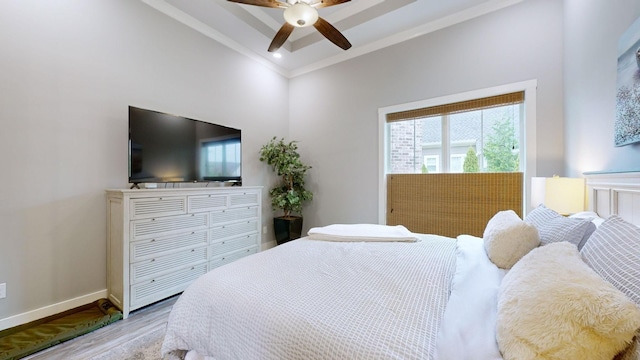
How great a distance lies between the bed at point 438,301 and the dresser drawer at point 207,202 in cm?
138

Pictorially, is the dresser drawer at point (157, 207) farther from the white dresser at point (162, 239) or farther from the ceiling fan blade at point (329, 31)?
the ceiling fan blade at point (329, 31)

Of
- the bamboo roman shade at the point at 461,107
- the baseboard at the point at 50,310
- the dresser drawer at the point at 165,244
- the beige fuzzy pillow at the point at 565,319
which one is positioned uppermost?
the bamboo roman shade at the point at 461,107

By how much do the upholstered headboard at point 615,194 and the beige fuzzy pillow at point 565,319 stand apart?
0.84 m

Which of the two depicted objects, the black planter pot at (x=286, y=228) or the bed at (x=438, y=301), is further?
the black planter pot at (x=286, y=228)

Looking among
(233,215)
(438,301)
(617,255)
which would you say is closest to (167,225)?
(233,215)

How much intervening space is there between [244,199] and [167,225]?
0.93 meters

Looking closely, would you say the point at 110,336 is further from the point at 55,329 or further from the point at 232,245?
the point at 232,245

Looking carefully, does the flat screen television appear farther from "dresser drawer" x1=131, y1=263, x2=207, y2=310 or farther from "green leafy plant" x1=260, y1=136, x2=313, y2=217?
"dresser drawer" x1=131, y1=263, x2=207, y2=310

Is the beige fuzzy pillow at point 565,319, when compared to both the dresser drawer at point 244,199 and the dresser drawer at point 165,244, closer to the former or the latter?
the dresser drawer at point 165,244

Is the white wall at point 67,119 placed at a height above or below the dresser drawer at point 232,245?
above

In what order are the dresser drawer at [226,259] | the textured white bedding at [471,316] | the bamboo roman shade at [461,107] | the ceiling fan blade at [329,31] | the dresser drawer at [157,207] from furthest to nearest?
the dresser drawer at [226,259] → the bamboo roman shade at [461,107] → the ceiling fan blade at [329,31] → the dresser drawer at [157,207] → the textured white bedding at [471,316]

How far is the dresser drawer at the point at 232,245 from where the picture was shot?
110 inches

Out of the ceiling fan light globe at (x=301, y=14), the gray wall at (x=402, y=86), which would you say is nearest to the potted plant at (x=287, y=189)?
the gray wall at (x=402, y=86)

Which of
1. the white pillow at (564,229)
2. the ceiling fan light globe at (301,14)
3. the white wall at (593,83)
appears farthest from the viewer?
the ceiling fan light globe at (301,14)
